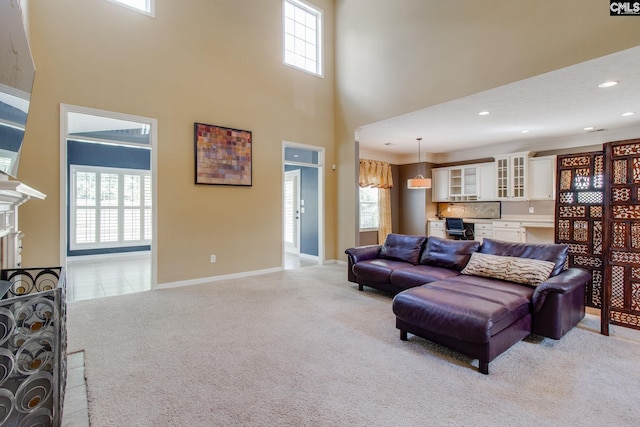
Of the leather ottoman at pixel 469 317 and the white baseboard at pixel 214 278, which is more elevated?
the leather ottoman at pixel 469 317

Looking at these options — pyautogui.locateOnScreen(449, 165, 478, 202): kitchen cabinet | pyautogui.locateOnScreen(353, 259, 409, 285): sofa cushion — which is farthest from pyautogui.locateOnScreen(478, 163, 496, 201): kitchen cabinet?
pyautogui.locateOnScreen(353, 259, 409, 285): sofa cushion

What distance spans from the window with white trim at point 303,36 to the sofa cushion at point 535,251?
454 cm

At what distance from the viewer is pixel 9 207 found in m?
2.24

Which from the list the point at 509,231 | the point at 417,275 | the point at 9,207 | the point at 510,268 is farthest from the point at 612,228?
the point at 9,207

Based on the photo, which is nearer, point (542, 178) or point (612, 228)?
point (612, 228)

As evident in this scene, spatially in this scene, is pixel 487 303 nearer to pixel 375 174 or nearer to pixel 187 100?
pixel 187 100

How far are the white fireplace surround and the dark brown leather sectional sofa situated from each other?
9.04 ft

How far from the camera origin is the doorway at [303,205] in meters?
6.27

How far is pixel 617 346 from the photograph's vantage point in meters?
2.64

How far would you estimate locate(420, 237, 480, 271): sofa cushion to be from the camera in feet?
12.5

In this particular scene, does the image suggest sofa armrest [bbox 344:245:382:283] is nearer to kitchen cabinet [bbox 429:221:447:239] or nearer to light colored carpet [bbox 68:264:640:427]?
light colored carpet [bbox 68:264:640:427]

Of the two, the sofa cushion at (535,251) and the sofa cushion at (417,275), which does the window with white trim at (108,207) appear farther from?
→ the sofa cushion at (535,251)

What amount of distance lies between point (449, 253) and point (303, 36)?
16.1 feet

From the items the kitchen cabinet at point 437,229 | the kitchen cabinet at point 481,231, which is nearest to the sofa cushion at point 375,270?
the kitchen cabinet at point 481,231
